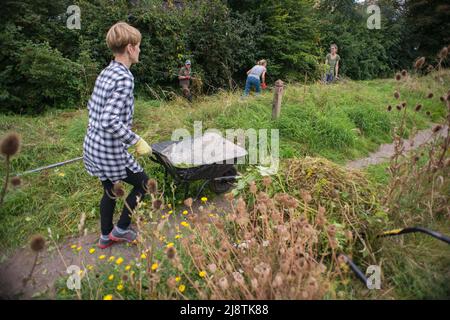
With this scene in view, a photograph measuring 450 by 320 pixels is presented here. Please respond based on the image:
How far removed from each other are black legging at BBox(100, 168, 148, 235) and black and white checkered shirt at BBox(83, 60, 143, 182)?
8 centimetres

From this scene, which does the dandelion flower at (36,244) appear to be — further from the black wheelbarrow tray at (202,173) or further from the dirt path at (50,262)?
the black wheelbarrow tray at (202,173)

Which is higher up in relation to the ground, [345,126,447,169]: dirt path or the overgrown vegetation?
the overgrown vegetation

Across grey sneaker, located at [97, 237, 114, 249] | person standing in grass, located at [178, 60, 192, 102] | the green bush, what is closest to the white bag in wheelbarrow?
grey sneaker, located at [97, 237, 114, 249]

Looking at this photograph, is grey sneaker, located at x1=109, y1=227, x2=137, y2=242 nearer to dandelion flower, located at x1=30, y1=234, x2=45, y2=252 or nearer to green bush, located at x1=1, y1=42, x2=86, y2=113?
dandelion flower, located at x1=30, y1=234, x2=45, y2=252

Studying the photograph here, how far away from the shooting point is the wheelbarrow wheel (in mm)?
3781

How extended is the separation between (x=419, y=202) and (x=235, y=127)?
10.4 ft

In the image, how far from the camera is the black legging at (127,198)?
2.61 m

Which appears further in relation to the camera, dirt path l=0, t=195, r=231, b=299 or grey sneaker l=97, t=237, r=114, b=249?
grey sneaker l=97, t=237, r=114, b=249

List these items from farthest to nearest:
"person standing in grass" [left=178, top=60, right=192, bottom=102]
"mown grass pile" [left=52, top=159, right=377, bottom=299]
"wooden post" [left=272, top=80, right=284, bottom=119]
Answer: "person standing in grass" [left=178, top=60, right=192, bottom=102] → "wooden post" [left=272, top=80, right=284, bottom=119] → "mown grass pile" [left=52, top=159, right=377, bottom=299]

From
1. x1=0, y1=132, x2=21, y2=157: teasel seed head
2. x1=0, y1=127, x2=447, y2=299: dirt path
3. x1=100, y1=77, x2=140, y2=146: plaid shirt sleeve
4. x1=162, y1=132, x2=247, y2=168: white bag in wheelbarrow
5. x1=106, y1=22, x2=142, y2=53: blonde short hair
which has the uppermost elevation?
x1=106, y1=22, x2=142, y2=53: blonde short hair

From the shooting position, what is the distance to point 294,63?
493 inches

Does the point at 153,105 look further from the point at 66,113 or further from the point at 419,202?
the point at 419,202

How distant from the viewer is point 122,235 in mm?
2900

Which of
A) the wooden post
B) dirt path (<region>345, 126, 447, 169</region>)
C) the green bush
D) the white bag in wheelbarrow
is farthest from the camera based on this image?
the green bush
